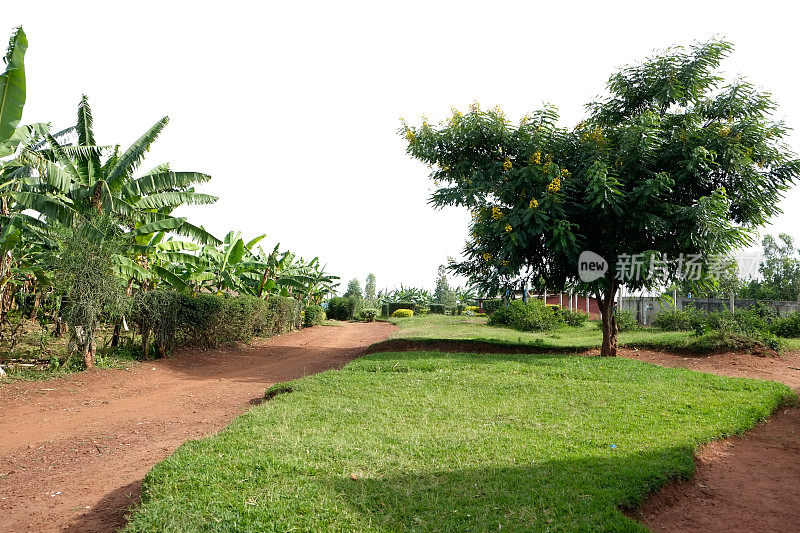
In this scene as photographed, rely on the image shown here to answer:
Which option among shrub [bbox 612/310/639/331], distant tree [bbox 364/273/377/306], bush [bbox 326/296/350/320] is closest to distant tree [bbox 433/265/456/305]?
distant tree [bbox 364/273/377/306]

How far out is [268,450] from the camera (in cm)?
519

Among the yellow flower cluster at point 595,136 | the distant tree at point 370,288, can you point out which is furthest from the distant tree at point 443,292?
the yellow flower cluster at point 595,136

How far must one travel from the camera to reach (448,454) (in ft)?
17.2

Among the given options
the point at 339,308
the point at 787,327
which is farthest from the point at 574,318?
the point at 339,308

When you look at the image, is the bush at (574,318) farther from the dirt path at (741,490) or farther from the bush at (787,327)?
the dirt path at (741,490)

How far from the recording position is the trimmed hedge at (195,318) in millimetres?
12312

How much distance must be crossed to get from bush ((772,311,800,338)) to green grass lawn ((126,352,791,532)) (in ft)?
30.1

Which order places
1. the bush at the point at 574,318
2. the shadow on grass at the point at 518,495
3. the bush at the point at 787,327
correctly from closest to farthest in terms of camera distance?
the shadow on grass at the point at 518,495 < the bush at the point at 787,327 < the bush at the point at 574,318

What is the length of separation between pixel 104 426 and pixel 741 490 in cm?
812

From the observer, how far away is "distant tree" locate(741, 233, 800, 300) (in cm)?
3209

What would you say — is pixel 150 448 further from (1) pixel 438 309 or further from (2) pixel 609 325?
(1) pixel 438 309

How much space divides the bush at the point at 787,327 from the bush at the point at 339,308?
992 inches

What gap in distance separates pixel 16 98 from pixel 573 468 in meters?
10.6

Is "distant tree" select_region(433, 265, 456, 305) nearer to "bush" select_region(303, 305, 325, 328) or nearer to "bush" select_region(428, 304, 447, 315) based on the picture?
"bush" select_region(428, 304, 447, 315)
